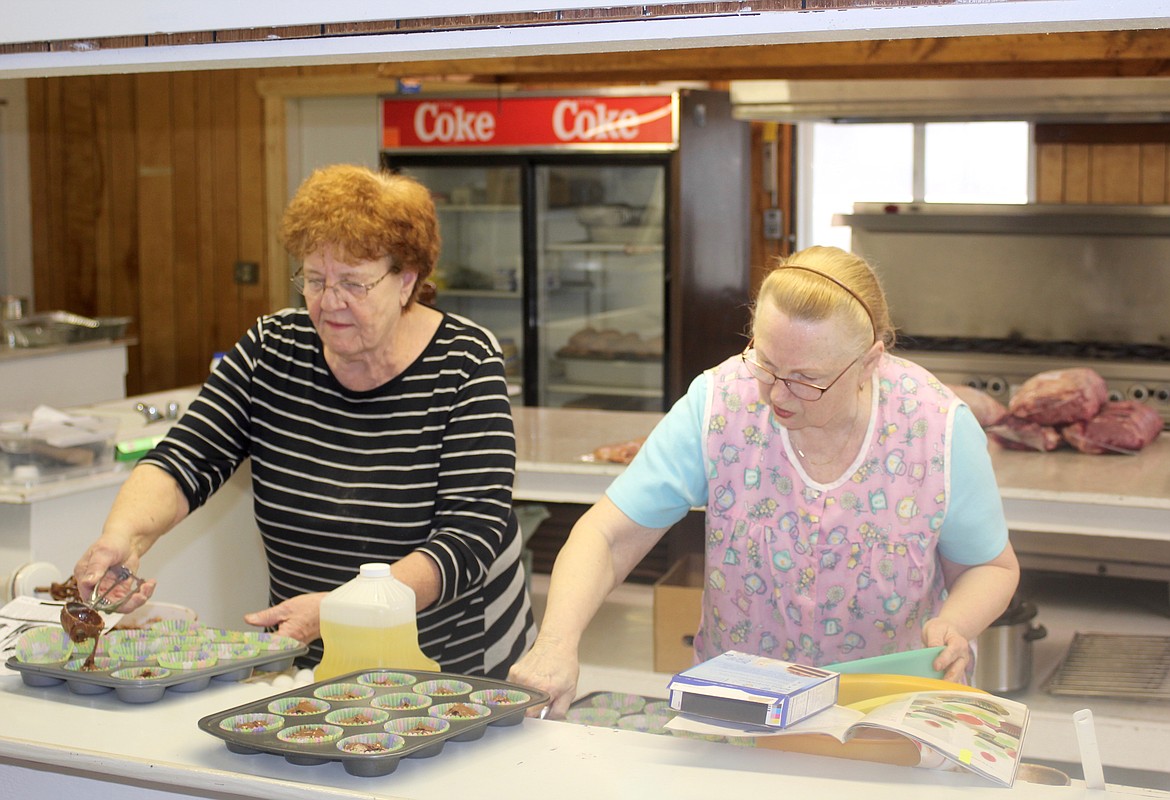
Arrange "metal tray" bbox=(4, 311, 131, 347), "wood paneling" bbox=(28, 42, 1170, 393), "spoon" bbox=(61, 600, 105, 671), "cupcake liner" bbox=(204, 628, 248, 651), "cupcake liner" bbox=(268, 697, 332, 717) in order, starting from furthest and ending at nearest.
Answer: "wood paneling" bbox=(28, 42, 1170, 393) < "metal tray" bbox=(4, 311, 131, 347) < "cupcake liner" bbox=(204, 628, 248, 651) < "spoon" bbox=(61, 600, 105, 671) < "cupcake liner" bbox=(268, 697, 332, 717)

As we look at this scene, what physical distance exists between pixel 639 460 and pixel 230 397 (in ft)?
2.50

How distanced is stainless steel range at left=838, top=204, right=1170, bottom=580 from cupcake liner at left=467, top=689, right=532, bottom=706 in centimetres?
392

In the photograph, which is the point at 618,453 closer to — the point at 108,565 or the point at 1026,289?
the point at 108,565

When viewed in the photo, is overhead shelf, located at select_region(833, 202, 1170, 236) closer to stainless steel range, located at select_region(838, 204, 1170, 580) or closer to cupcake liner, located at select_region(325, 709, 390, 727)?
stainless steel range, located at select_region(838, 204, 1170, 580)

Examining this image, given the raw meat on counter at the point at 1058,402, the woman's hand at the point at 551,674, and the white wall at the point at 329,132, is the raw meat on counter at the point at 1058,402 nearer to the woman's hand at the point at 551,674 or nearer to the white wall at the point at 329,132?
the woman's hand at the point at 551,674

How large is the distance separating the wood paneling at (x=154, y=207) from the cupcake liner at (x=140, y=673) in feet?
20.2

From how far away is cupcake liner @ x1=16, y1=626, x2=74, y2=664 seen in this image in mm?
1644

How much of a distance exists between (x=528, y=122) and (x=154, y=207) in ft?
9.88

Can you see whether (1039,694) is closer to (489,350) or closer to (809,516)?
(809,516)

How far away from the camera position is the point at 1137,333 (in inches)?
220

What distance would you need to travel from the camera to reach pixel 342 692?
4.87ft

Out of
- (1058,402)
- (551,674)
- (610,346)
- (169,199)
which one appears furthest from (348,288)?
(169,199)

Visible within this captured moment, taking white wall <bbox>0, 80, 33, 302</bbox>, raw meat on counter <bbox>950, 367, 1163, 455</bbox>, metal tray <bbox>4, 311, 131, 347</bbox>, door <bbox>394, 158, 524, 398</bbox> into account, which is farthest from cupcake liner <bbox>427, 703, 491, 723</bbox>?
white wall <bbox>0, 80, 33, 302</bbox>

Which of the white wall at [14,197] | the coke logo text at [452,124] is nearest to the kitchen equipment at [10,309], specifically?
the white wall at [14,197]
